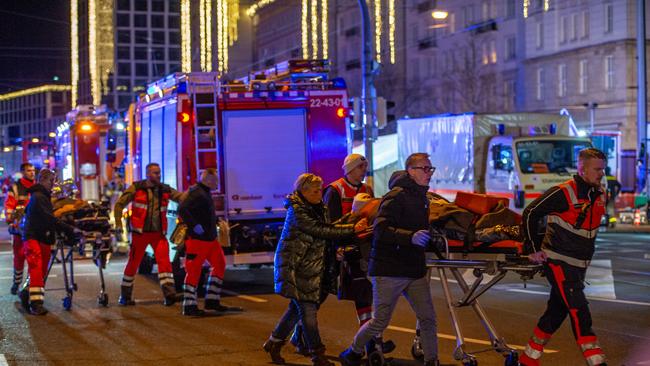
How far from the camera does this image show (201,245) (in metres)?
12.7

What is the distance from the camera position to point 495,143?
24469 millimetres

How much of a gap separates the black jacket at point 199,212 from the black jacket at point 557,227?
17.8ft

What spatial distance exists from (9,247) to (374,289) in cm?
1917

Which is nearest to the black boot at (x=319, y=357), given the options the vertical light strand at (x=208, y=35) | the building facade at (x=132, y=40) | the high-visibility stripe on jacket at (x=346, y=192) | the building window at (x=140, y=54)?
the high-visibility stripe on jacket at (x=346, y=192)

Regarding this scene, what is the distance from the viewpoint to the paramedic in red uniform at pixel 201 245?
12500 millimetres

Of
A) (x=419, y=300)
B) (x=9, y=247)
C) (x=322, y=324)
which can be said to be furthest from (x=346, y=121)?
(x=9, y=247)

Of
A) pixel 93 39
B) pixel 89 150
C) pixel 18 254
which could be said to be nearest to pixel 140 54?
pixel 93 39

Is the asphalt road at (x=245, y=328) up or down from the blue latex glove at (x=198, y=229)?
down

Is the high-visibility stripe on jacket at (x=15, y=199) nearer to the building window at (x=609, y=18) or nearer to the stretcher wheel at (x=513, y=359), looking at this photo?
the stretcher wheel at (x=513, y=359)

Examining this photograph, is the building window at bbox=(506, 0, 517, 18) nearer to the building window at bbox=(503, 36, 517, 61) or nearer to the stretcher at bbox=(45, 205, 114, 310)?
the building window at bbox=(503, 36, 517, 61)

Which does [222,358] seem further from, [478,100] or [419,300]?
[478,100]

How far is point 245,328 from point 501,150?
13.8 meters

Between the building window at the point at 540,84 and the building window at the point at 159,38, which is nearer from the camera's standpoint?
the building window at the point at 540,84

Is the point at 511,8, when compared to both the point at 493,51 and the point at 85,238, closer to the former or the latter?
the point at 493,51
